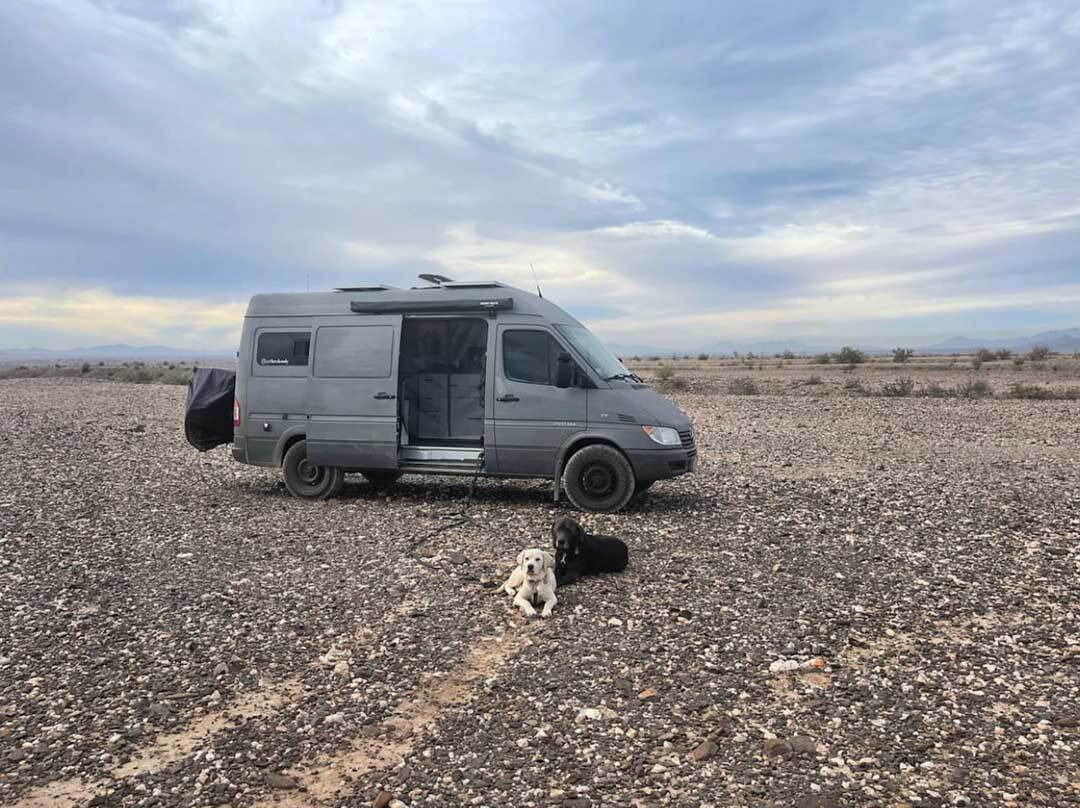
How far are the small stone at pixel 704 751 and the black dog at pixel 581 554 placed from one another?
284 cm

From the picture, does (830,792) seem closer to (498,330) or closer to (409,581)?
(409,581)

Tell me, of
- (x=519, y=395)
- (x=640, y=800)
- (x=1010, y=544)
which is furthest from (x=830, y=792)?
(x=519, y=395)

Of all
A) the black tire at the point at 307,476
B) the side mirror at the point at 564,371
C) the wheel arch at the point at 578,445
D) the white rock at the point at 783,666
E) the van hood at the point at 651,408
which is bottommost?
the white rock at the point at 783,666

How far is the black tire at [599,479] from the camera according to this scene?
9.56 meters

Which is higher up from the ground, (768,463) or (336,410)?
(336,410)

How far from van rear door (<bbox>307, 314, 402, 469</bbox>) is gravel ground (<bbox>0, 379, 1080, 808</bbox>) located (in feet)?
2.60

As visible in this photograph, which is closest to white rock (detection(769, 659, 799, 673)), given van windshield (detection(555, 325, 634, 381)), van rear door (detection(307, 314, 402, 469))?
van windshield (detection(555, 325, 634, 381))

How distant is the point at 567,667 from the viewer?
17.6 ft

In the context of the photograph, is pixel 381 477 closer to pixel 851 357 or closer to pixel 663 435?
pixel 663 435

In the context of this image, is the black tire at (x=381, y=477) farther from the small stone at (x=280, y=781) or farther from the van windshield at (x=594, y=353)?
the small stone at (x=280, y=781)

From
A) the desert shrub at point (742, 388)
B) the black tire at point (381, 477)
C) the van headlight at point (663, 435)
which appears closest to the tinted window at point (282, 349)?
the black tire at point (381, 477)

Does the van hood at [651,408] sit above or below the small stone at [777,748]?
above

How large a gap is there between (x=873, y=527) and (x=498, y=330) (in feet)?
16.8

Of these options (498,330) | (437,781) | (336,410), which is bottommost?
(437,781)
